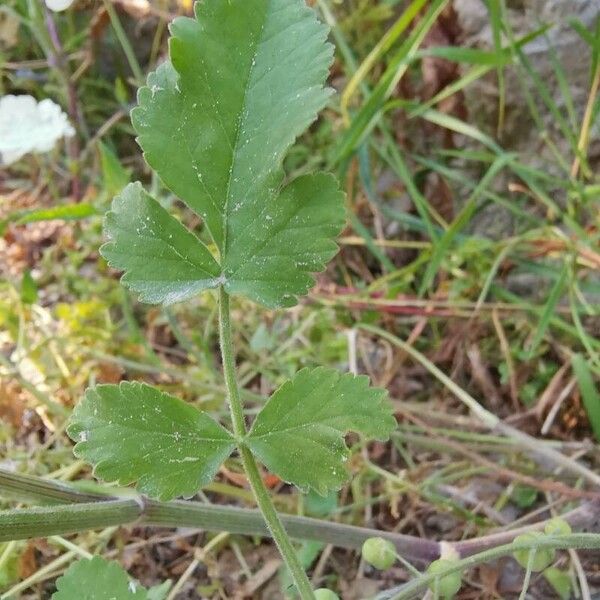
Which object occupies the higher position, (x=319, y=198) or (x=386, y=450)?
(x=319, y=198)

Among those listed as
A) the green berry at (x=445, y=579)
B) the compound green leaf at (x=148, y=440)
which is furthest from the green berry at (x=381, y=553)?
the compound green leaf at (x=148, y=440)

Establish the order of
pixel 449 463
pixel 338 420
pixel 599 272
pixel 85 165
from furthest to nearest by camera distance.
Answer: pixel 85 165
pixel 599 272
pixel 449 463
pixel 338 420

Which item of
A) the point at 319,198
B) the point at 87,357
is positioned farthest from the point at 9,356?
the point at 319,198

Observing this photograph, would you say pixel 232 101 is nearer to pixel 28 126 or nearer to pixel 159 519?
pixel 159 519

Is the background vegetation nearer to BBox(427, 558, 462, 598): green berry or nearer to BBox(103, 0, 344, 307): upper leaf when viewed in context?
BBox(427, 558, 462, 598): green berry

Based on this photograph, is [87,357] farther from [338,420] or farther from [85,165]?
[338,420]

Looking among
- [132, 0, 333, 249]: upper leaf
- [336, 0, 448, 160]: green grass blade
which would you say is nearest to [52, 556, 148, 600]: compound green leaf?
[132, 0, 333, 249]: upper leaf

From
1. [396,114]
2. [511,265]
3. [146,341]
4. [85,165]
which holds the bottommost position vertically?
[511,265]
